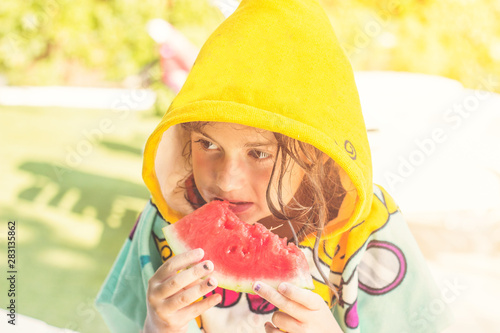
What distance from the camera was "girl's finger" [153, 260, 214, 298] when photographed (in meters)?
1.07

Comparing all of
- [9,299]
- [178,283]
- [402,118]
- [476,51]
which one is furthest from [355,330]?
[476,51]

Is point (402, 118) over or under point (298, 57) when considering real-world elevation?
under

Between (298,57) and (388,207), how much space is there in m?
0.57

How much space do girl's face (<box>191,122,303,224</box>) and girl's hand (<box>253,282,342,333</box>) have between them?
0.24 metres

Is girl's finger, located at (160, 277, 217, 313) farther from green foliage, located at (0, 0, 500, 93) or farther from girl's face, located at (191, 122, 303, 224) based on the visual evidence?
green foliage, located at (0, 0, 500, 93)

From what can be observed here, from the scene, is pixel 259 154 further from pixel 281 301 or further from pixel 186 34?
pixel 186 34

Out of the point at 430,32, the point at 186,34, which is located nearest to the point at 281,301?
the point at 430,32

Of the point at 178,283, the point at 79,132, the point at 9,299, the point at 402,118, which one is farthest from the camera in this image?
the point at 79,132

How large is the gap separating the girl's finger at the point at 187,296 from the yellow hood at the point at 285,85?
15.2 inches

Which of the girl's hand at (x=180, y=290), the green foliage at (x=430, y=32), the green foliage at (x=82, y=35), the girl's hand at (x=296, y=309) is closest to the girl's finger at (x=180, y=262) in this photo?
the girl's hand at (x=180, y=290)

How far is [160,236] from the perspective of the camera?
1562mm

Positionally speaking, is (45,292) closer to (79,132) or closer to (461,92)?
(79,132)

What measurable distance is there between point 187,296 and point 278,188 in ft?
1.22

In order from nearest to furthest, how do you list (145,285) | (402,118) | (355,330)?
(355,330)
(145,285)
(402,118)
